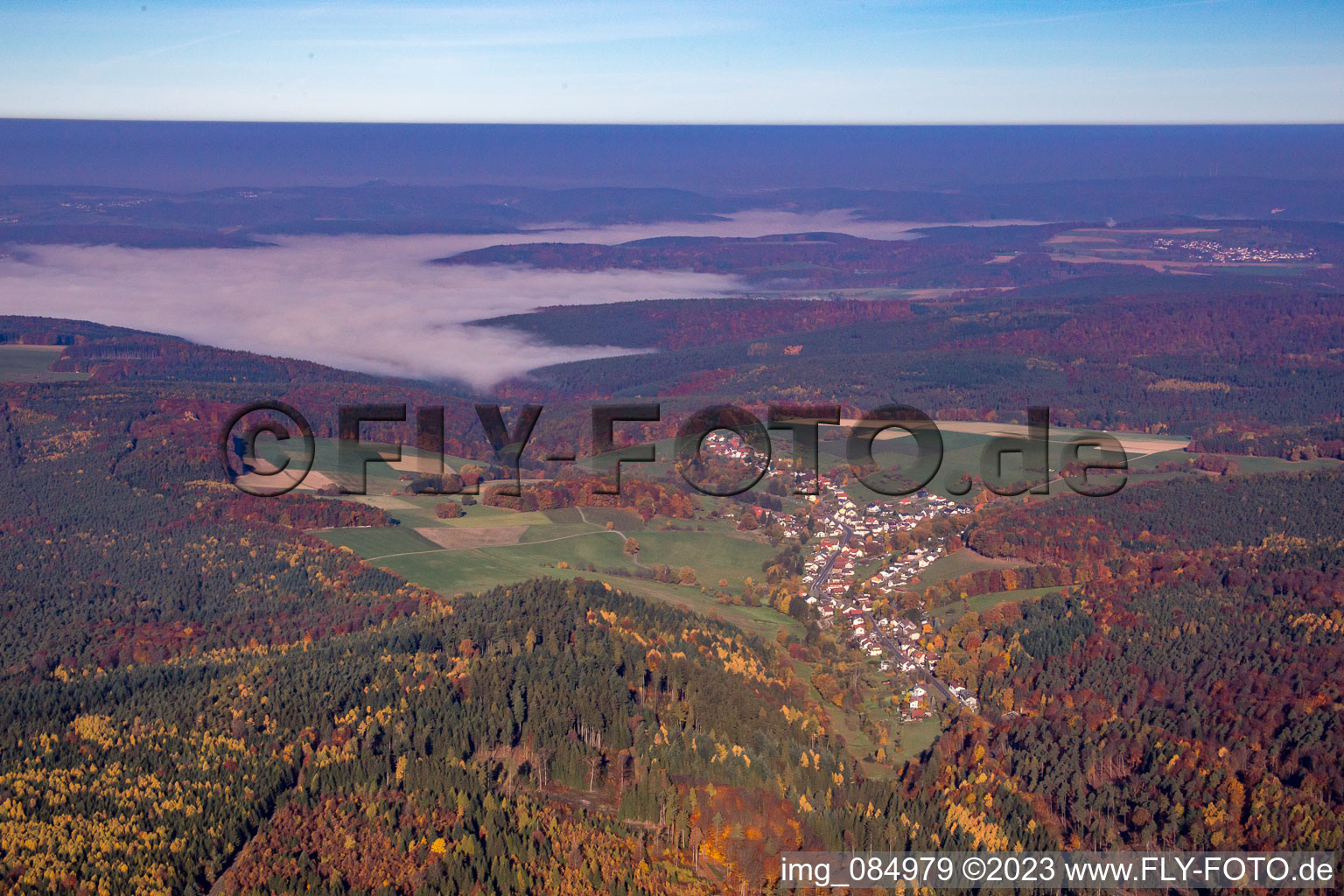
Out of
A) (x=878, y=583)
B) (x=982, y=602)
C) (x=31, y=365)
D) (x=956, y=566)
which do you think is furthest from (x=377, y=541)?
(x=31, y=365)

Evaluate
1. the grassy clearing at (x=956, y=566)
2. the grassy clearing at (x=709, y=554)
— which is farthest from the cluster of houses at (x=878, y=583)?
the grassy clearing at (x=709, y=554)

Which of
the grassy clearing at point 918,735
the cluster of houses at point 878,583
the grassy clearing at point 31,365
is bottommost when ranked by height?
the grassy clearing at point 918,735

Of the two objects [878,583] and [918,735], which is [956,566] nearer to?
[878,583]

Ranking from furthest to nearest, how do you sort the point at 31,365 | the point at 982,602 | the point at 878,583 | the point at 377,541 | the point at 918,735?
the point at 31,365
the point at 377,541
the point at 878,583
the point at 982,602
the point at 918,735

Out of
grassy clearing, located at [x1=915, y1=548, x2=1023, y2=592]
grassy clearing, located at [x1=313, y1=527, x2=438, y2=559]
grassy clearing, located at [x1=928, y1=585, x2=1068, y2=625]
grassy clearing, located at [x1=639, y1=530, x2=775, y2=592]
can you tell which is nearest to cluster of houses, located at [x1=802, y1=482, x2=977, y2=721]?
grassy clearing, located at [x1=915, y1=548, x2=1023, y2=592]

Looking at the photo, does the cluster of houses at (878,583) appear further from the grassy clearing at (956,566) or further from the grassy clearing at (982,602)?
the grassy clearing at (982,602)

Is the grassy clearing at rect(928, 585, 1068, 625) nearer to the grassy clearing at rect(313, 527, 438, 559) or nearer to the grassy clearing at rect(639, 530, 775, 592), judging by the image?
the grassy clearing at rect(639, 530, 775, 592)

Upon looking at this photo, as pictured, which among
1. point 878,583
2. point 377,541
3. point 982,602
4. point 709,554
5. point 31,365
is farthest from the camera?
point 31,365

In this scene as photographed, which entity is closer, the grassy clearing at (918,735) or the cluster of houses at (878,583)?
the grassy clearing at (918,735)

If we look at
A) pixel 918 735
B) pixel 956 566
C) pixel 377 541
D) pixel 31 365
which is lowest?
pixel 918 735

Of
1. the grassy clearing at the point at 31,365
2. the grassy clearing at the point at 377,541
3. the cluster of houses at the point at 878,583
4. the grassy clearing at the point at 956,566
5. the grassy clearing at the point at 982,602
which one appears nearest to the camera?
the cluster of houses at the point at 878,583

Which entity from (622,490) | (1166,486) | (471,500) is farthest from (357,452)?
(1166,486)

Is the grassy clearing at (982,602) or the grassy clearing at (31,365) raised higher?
the grassy clearing at (31,365)
